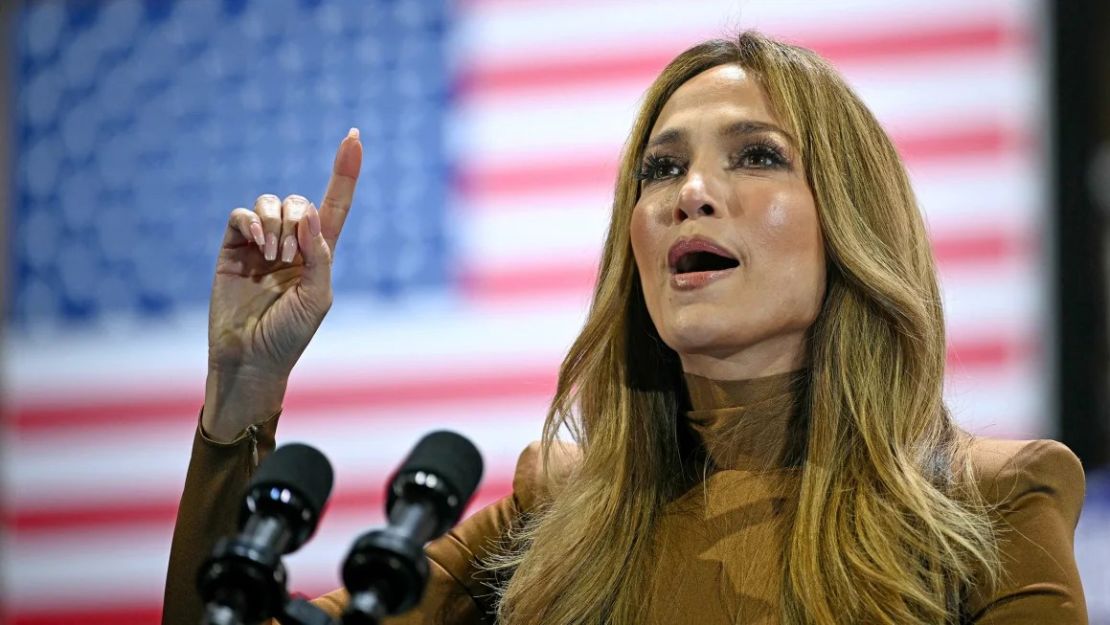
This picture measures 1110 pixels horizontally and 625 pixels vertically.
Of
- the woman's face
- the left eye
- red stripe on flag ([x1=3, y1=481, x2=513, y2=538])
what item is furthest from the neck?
red stripe on flag ([x1=3, y1=481, x2=513, y2=538])

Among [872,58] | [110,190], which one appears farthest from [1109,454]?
[110,190]

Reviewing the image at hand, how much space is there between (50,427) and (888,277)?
2773mm

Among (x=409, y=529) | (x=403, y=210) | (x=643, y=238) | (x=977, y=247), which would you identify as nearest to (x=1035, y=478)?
(x=643, y=238)

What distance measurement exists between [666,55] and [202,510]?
6.50ft

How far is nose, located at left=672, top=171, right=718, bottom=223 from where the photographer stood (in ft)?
5.24

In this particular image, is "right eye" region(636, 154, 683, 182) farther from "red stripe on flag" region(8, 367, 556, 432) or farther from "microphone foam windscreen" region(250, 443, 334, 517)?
"red stripe on flag" region(8, 367, 556, 432)

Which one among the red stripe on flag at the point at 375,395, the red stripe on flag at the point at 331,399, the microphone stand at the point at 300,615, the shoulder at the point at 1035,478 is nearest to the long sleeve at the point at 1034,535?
the shoulder at the point at 1035,478

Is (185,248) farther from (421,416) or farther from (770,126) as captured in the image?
(770,126)

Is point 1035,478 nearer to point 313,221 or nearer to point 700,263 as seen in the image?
point 700,263

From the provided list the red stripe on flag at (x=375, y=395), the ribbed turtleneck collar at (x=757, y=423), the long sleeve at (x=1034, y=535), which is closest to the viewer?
the long sleeve at (x=1034, y=535)

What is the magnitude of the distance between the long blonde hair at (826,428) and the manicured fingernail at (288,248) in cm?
44

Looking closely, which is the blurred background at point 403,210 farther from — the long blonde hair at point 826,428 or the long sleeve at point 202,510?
the long sleeve at point 202,510

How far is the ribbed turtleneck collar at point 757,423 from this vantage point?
1.62 meters

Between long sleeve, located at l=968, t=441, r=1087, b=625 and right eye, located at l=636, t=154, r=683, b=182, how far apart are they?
21.6 inches
